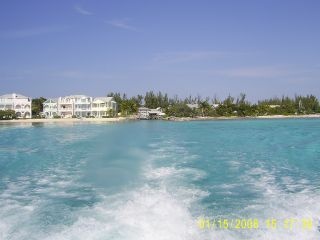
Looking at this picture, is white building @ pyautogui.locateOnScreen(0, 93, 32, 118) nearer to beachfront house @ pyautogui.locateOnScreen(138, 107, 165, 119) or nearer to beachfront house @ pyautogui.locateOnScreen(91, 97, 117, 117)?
beachfront house @ pyautogui.locateOnScreen(91, 97, 117, 117)

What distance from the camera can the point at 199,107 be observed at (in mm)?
91250

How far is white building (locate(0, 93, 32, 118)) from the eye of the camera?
80.9 meters

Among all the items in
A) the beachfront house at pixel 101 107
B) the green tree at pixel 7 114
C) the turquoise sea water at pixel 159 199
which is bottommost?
the turquoise sea water at pixel 159 199

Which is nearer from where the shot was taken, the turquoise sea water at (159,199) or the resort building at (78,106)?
the turquoise sea water at (159,199)

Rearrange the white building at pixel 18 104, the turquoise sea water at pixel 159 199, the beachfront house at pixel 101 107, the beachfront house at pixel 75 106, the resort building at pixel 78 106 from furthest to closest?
the beachfront house at pixel 75 106, the resort building at pixel 78 106, the beachfront house at pixel 101 107, the white building at pixel 18 104, the turquoise sea water at pixel 159 199

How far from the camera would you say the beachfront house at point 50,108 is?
8300 centimetres

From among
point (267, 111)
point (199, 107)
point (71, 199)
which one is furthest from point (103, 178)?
point (267, 111)

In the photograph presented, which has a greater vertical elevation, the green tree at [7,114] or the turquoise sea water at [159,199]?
the green tree at [7,114]

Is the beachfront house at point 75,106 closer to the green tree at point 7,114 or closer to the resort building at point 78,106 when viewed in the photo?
the resort building at point 78,106

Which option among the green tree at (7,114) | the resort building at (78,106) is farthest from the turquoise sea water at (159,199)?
the resort building at (78,106)

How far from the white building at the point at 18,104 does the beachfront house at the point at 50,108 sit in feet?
11.9

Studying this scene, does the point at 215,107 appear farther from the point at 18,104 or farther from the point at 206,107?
the point at 18,104

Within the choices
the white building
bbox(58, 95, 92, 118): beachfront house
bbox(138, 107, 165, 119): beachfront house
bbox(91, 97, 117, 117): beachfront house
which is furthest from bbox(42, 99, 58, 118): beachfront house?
bbox(138, 107, 165, 119): beachfront house

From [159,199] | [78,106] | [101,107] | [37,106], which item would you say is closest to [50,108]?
[37,106]
